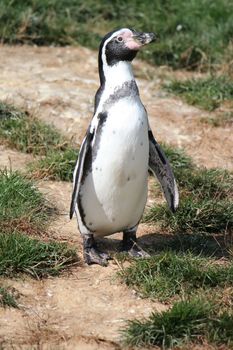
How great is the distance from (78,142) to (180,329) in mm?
3042

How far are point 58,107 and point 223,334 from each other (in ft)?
11.9

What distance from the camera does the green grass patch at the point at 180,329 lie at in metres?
4.90

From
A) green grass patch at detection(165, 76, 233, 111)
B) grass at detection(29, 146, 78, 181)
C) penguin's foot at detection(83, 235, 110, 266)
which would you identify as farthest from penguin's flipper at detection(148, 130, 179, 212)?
green grass patch at detection(165, 76, 233, 111)

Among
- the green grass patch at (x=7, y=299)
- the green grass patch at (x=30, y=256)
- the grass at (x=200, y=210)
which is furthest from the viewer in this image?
the grass at (x=200, y=210)

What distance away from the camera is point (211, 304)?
5148 mm

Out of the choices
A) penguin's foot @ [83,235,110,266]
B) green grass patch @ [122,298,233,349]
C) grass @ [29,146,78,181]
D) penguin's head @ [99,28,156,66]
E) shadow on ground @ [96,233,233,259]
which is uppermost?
penguin's head @ [99,28,156,66]

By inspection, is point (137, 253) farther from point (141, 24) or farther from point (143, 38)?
point (141, 24)

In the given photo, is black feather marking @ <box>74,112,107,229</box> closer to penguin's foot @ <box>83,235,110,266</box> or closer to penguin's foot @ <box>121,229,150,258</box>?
penguin's foot @ <box>83,235,110,266</box>

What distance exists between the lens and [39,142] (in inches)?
296

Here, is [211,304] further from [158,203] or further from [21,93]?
[21,93]

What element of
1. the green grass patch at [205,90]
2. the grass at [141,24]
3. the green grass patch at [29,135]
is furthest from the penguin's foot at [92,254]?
the grass at [141,24]

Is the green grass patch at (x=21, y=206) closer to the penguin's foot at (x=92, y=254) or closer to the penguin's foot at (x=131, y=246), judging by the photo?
the penguin's foot at (x=92, y=254)

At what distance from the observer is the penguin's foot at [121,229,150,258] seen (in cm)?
595

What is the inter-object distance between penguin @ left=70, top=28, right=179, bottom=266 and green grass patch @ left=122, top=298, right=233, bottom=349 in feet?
3.10
